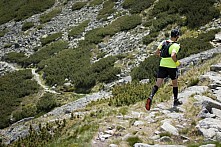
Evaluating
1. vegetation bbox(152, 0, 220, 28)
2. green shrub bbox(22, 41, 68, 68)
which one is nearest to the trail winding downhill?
green shrub bbox(22, 41, 68, 68)

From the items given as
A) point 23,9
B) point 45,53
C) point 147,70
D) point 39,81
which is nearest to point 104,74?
point 147,70

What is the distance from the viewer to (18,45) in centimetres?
3800

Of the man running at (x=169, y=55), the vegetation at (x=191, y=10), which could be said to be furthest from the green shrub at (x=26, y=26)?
the man running at (x=169, y=55)

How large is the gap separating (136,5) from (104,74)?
13.5 meters

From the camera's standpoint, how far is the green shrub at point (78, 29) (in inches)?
1378

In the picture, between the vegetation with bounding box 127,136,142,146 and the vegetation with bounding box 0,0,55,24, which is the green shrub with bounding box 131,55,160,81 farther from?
the vegetation with bounding box 0,0,55,24

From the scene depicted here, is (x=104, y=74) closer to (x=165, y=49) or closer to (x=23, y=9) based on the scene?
(x=165, y=49)

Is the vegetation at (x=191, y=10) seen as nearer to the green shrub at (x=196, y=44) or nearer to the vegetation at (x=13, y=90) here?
the green shrub at (x=196, y=44)

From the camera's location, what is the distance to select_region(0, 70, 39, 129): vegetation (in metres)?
23.3

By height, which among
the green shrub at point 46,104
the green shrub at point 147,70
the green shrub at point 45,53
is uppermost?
the green shrub at point 147,70

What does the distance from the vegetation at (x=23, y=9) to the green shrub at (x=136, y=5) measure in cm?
1686

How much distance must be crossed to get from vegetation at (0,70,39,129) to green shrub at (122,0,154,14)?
12.7m

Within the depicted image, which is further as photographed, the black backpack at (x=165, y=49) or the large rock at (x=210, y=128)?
the black backpack at (x=165, y=49)

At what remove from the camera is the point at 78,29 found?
117 ft
